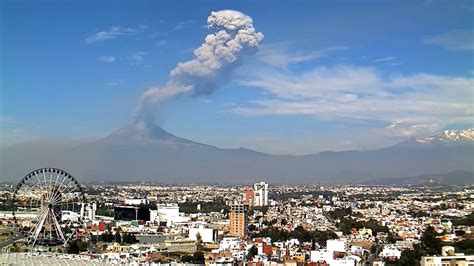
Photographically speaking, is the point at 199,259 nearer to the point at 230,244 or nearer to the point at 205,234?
the point at 230,244

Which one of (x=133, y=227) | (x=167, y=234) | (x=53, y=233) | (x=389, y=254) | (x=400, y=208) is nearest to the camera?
(x=389, y=254)

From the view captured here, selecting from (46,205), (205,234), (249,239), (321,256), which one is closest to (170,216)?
(205,234)

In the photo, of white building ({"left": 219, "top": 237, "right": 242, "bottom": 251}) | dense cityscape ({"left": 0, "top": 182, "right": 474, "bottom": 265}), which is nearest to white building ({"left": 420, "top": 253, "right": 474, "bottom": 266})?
dense cityscape ({"left": 0, "top": 182, "right": 474, "bottom": 265})

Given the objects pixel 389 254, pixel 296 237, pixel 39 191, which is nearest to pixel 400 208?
pixel 296 237

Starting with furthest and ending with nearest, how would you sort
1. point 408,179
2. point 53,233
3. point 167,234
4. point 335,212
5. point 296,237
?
point 408,179 → point 335,212 → point 167,234 → point 296,237 → point 53,233

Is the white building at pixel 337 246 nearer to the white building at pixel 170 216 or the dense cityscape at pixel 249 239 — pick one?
the dense cityscape at pixel 249 239

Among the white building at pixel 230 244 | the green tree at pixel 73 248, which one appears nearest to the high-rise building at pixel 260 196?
the white building at pixel 230 244

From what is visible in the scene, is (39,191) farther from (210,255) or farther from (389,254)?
(389,254)

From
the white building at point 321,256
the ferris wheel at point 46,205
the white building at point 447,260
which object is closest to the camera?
the white building at point 447,260

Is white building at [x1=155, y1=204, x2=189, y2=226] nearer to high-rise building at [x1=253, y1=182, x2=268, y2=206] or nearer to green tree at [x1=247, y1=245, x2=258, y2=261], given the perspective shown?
green tree at [x1=247, y1=245, x2=258, y2=261]
